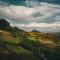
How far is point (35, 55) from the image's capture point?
33.1 feet

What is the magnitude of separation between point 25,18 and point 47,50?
2.10 m

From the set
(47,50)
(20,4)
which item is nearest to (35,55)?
(47,50)

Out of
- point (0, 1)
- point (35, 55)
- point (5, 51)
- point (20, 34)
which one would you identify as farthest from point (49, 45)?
point (0, 1)

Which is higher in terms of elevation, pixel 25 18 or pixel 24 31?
pixel 25 18

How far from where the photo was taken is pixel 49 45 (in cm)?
Result: 1034

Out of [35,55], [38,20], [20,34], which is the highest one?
[38,20]

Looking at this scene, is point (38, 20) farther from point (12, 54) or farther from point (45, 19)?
point (12, 54)

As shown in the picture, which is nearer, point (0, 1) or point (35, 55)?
point (35, 55)

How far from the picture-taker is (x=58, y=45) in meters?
10.5

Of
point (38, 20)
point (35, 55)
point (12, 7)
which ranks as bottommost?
point (35, 55)

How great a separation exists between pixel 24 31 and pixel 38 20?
998mm

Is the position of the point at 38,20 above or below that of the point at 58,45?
above

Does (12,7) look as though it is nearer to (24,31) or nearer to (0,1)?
(0,1)

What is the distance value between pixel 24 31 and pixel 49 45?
1.49 metres
